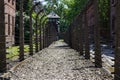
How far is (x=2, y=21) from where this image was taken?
10.4 m

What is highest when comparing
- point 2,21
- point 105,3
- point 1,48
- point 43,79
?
point 105,3

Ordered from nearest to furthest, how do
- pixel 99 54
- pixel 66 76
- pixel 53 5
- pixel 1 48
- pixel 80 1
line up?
pixel 66 76 < pixel 1 48 < pixel 99 54 < pixel 80 1 < pixel 53 5

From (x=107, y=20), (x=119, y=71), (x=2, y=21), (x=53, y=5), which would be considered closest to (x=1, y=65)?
(x=2, y=21)

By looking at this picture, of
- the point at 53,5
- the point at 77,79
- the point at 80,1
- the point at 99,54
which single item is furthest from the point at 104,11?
the point at 53,5

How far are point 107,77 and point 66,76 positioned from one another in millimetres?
1127

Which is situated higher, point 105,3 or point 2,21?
point 105,3

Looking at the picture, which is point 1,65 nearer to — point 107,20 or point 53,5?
point 107,20

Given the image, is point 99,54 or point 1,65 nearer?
point 1,65

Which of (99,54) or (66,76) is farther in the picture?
(99,54)

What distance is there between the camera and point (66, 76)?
31.7 feet

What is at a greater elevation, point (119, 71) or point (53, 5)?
point (53, 5)

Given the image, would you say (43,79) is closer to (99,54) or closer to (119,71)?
(119,71)

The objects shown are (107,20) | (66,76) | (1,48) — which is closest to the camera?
(66,76)

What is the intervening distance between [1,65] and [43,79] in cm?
163
